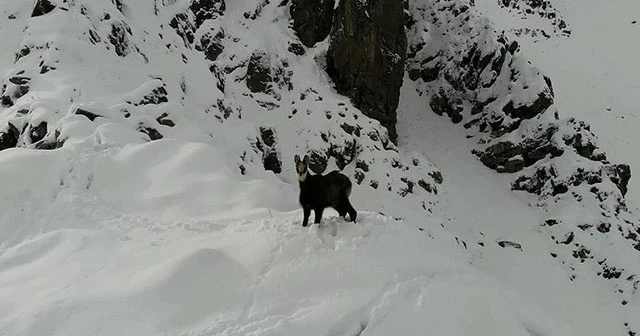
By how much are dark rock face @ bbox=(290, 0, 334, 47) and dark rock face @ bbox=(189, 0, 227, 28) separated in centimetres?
317

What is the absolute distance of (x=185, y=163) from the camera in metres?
9.59

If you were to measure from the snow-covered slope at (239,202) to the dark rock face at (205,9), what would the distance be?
3.4 inches

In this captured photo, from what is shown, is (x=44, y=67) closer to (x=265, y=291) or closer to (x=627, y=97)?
(x=265, y=291)

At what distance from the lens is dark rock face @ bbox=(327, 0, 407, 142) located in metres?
22.3

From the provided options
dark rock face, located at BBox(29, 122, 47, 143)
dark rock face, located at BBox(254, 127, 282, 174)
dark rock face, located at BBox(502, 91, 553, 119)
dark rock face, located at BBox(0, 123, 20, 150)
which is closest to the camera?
dark rock face, located at BBox(29, 122, 47, 143)

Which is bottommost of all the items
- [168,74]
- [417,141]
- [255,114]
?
[417,141]

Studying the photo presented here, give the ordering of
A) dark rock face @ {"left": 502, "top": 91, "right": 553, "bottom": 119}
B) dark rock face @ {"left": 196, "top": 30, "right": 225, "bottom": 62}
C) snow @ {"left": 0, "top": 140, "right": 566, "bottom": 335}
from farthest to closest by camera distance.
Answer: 1. dark rock face @ {"left": 502, "top": 91, "right": 553, "bottom": 119}
2. dark rock face @ {"left": 196, "top": 30, "right": 225, "bottom": 62}
3. snow @ {"left": 0, "top": 140, "right": 566, "bottom": 335}

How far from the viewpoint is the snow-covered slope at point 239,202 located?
553 cm

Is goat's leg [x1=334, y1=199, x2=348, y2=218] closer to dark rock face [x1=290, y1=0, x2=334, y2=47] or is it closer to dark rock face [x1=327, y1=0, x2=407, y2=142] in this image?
dark rock face [x1=327, y1=0, x2=407, y2=142]

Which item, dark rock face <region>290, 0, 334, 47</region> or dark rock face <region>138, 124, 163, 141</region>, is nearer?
dark rock face <region>138, 124, 163, 141</region>

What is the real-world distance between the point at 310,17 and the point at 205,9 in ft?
14.4

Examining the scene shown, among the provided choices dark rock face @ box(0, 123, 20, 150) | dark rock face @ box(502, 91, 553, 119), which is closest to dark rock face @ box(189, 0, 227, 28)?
dark rock face @ box(0, 123, 20, 150)

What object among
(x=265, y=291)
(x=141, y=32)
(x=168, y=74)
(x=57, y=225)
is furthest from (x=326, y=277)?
(x=141, y=32)

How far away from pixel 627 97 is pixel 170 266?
31993 mm
